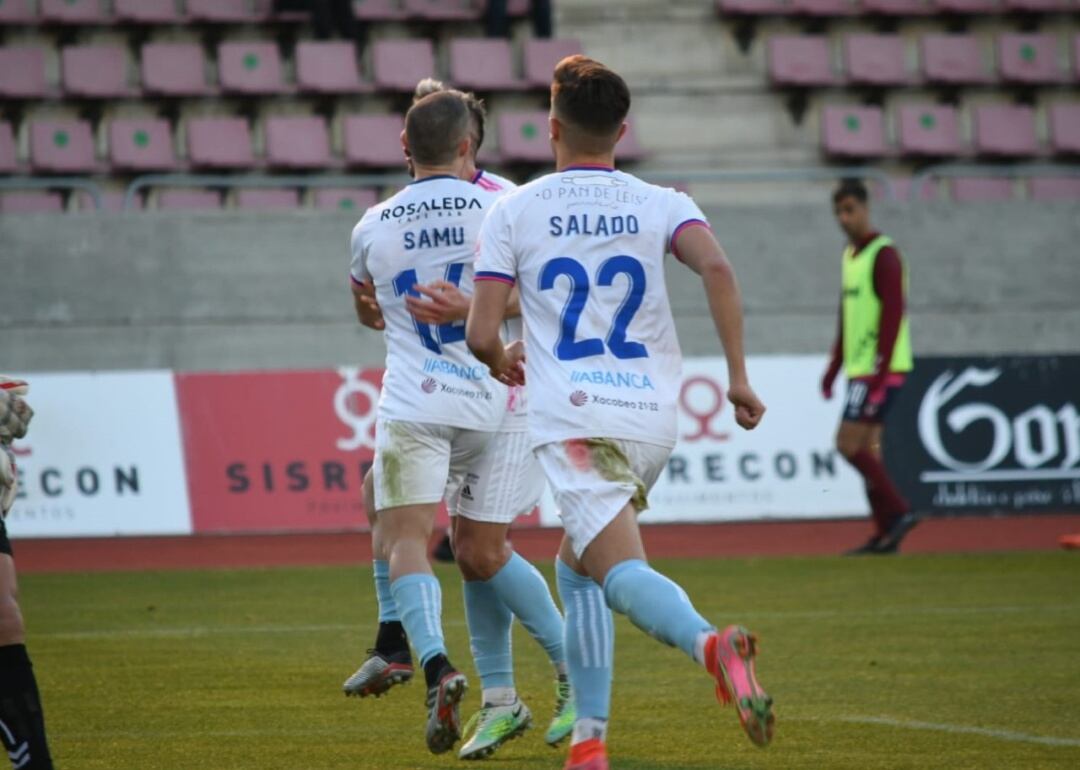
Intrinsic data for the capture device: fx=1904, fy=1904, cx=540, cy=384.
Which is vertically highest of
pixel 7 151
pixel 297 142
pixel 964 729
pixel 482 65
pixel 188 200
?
pixel 482 65

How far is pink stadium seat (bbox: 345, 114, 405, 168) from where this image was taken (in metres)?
19.2

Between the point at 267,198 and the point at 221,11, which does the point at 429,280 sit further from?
the point at 221,11

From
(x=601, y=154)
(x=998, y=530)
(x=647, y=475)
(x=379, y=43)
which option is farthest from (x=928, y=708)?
(x=379, y=43)

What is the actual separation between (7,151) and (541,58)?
550 centimetres

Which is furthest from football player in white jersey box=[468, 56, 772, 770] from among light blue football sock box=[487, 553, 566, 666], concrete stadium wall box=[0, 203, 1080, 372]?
concrete stadium wall box=[0, 203, 1080, 372]

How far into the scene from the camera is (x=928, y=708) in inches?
267

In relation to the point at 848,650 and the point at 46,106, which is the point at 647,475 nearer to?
the point at 848,650

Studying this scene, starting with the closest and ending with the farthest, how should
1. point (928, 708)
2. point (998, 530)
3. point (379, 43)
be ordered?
point (928, 708)
point (998, 530)
point (379, 43)

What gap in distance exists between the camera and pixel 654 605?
4.75 metres

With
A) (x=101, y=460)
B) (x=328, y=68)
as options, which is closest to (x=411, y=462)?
(x=101, y=460)

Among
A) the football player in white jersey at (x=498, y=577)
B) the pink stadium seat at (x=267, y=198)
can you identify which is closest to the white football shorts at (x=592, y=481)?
the football player in white jersey at (x=498, y=577)

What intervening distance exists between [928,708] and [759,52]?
15310mm

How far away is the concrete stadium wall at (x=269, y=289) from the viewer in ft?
56.0

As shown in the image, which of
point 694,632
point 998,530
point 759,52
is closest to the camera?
point 694,632
